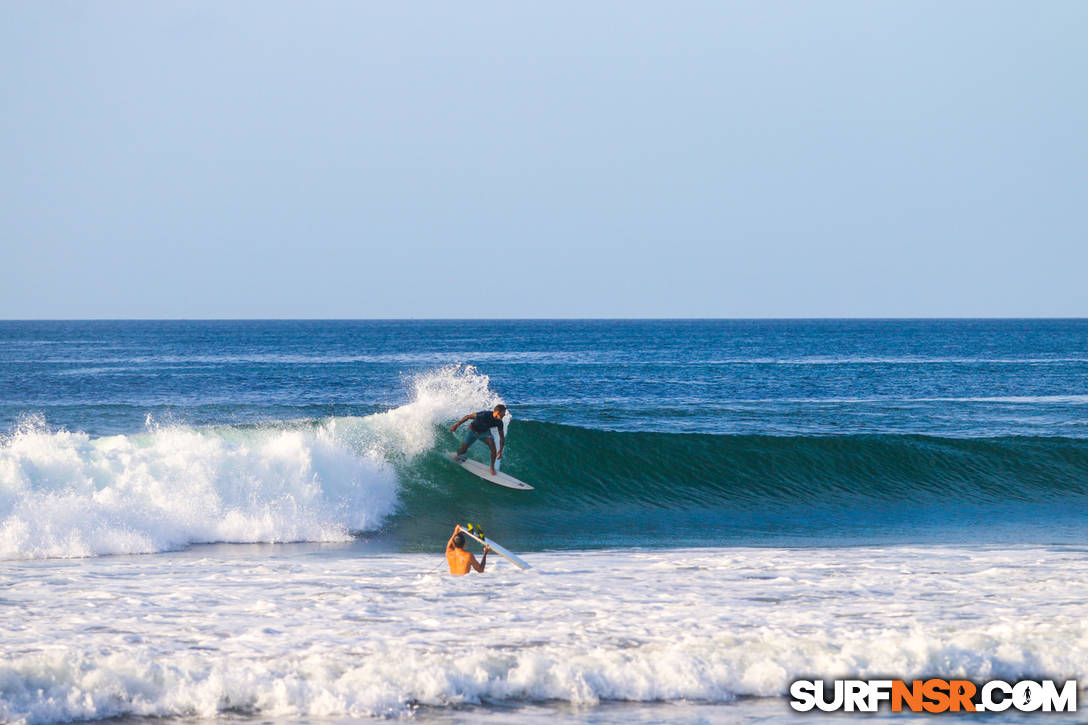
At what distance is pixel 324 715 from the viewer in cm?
715

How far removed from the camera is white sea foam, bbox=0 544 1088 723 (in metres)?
7.47

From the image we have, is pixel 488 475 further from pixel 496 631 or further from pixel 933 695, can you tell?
pixel 933 695

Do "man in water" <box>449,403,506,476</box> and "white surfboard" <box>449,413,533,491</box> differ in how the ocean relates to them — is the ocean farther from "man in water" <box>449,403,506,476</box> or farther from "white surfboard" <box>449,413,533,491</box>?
"man in water" <box>449,403,506,476</box>

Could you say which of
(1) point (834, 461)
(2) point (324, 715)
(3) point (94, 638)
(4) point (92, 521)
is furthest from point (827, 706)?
(1) point (834, 461)

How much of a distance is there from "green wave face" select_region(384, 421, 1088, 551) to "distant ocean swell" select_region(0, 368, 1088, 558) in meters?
0.05

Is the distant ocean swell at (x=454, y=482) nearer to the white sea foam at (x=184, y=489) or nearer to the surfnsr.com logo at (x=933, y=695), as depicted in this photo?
the white sea foam at (x=184, y=489)

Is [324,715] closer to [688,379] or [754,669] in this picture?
[754,669]

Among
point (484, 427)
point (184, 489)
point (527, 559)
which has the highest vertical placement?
point (484, 427)

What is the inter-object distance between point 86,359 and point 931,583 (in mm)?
61842

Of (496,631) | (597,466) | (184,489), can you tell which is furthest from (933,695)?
(597,466)

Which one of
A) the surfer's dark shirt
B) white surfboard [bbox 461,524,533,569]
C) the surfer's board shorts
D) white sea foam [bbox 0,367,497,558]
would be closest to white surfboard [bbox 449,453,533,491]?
the surfer's board shorts

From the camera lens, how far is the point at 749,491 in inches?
762

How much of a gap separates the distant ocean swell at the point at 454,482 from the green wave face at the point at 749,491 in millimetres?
53

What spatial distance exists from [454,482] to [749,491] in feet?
19.4
